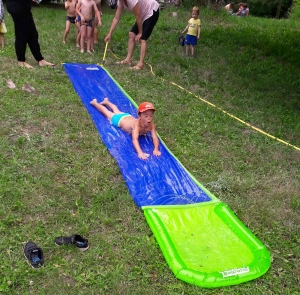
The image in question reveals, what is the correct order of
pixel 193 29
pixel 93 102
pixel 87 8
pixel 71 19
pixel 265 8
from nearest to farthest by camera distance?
pixel 93 102
pixel 87 8
pixel 193 29
pixel 71 19
pixel 265 8

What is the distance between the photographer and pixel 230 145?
4.66 metres

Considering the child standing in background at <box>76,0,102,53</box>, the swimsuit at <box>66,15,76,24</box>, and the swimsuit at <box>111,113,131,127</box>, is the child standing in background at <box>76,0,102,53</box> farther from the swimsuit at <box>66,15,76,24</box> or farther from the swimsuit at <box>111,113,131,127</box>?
the swimsuit at <box>111,113,131,127</box>

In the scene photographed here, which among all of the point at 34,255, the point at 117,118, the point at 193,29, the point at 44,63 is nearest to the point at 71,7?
the point at 44,63

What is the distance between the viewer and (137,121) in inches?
173

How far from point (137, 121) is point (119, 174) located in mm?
877

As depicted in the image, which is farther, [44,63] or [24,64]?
[44,63]

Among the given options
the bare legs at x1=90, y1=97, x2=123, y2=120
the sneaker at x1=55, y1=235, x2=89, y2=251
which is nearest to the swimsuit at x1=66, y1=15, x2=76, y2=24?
the bare legs at x1=90, y1=97, x2=123, y2=120

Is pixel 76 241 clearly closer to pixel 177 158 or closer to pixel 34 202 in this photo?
pixel 34 202

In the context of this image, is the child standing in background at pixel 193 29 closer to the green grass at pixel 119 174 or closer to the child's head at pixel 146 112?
the green grass at pixel 119 174

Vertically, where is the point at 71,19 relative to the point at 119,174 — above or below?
above

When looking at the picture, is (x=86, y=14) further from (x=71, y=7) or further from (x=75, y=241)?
(x=75, y=241)

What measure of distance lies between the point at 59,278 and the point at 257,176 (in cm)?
247

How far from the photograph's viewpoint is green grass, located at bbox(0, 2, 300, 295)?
262cm

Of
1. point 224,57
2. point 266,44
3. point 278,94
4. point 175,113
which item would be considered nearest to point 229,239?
point 175,113
